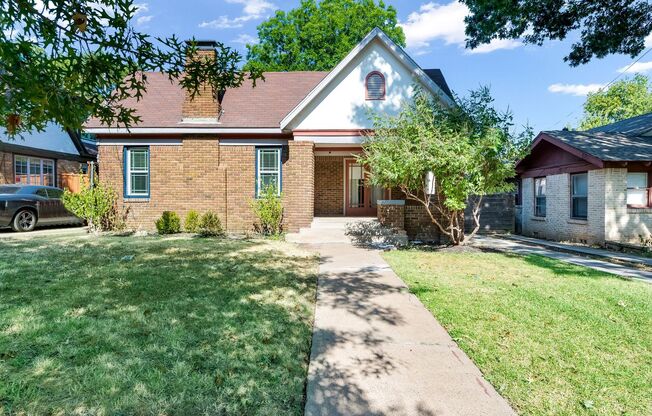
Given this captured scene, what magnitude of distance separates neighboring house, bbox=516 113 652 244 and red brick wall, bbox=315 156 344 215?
828cm

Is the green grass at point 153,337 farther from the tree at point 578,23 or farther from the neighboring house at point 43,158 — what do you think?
the neighboring house at point 43,158

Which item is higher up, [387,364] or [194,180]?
[194,180]

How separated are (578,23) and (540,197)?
290 inches

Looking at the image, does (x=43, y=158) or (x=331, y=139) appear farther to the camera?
(x=43, y=158)

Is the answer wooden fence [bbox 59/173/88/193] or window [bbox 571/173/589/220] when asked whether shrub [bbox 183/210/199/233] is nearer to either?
wooden fence [bbox 59/173/88/193]

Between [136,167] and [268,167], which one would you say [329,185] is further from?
[136,167]

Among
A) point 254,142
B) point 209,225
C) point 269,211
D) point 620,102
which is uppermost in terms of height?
point 620,102

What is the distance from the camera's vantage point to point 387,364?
3.43 metres

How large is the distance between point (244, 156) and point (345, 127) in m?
3.81

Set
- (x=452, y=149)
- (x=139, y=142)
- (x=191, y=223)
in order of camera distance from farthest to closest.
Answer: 1. (x=139, y=142)
2. (x=191, y=223)
3. (x=452, y=149)

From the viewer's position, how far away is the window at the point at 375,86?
12000 mm

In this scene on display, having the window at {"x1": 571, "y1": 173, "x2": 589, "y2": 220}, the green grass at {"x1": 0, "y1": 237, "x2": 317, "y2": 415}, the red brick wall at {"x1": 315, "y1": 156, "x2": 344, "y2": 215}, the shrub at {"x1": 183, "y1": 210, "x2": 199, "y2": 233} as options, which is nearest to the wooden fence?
the shrub at {"x1": 183, "y1": 210, "x2": 199, "y2": 233}

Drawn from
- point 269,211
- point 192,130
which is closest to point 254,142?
point 192,130

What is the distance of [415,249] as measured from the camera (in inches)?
417
